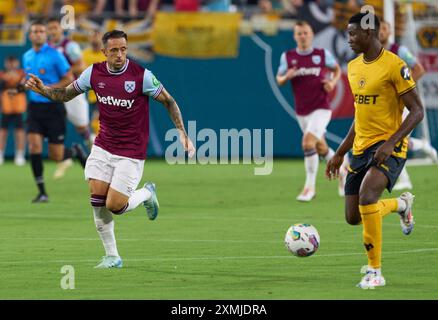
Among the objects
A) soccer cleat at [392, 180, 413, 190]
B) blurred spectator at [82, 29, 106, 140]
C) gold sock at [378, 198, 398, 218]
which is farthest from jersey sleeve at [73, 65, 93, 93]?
blurred spectator at [82, 29, 106, 140]

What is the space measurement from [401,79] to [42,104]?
9321mm

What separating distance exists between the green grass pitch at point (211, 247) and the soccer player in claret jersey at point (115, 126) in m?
0.61

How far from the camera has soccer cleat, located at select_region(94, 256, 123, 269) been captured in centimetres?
1117

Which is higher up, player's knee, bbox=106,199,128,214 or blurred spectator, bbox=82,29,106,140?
blurred spectator, bbox=82,29,106,140

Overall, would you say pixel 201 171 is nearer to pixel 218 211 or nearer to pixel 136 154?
pixel 218 211

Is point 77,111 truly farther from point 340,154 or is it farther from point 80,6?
point 340,154

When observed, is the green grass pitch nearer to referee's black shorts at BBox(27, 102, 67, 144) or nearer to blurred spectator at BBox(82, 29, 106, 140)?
referee's black shorts at BBox(27, 102, 67, 144)

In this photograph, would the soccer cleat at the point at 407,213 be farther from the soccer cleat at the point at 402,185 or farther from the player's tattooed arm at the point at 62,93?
the soccer cleat at the point at 402,185

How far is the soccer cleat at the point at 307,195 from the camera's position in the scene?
18.1 meters

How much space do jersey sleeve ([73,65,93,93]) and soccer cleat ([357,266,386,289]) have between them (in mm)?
3464

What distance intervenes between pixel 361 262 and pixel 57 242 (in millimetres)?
3740

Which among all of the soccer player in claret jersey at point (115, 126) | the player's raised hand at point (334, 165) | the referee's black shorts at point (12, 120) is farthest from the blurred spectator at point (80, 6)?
the player's raised hand at point (334, 165)

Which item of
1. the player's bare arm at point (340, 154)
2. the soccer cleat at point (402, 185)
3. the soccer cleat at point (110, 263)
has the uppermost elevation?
the player's bare arm at point (340, 154)

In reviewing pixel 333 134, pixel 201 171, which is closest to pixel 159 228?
pixel 201 171
